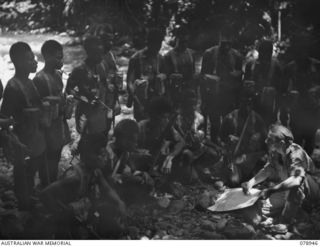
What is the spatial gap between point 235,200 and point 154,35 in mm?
1649

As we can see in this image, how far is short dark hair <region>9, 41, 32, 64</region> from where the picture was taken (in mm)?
3635

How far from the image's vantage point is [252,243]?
3.83m

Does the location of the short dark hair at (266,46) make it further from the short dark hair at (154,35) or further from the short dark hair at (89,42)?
the short dark hair at (89,42)

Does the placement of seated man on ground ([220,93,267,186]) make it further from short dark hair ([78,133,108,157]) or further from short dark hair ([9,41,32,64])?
short dark hair ([9,41,32,64])

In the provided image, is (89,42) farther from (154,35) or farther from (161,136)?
(161,136)

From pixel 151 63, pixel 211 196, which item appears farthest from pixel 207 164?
pixel 151 63

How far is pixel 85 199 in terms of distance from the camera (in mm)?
3521

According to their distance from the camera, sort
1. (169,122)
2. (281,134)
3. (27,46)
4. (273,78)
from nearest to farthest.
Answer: (27,46) → (281,134) → (169,122) → (273,78)

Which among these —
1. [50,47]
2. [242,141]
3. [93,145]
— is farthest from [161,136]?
[50,47]

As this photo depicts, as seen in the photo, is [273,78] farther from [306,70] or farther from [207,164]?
[207,164]

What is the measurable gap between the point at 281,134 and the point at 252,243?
0.89 metres

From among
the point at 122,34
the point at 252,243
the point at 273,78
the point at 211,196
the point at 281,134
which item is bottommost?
the point at 252,243

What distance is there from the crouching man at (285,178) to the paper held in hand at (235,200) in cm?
6

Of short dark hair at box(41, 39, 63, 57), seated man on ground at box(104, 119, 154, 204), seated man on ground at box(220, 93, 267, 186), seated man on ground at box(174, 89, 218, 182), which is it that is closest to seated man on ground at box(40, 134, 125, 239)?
seated man on ground at box(104, 119, 154, 204)
